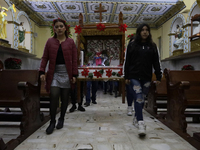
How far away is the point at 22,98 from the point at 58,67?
0.75 metres

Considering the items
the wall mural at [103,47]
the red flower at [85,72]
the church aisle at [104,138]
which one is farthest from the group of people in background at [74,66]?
the wall mural at [103,47]

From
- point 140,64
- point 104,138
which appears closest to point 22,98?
point 104,138

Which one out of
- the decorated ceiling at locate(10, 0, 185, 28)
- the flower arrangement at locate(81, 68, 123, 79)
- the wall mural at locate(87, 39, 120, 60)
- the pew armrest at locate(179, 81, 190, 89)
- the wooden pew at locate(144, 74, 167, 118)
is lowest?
the wooden pew at locate(144, 74, 167, 118)

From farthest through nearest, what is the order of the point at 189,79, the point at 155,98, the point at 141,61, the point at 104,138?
the point at 155,98 → the point at 189,79 → the point at 141,61 → the point at 104,138

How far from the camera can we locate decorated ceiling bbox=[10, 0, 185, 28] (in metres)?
10.1

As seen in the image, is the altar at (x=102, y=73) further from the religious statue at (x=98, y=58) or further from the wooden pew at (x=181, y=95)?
the wooden pew at (x=181, y=95)

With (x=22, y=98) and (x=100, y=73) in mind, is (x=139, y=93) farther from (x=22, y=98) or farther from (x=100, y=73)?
(x=22, y=98)

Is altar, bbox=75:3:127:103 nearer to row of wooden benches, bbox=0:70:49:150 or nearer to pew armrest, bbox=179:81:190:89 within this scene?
row of wooden benches, bbox=0:70:49:150

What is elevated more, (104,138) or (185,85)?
(185,85)

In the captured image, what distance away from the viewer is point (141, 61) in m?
2.82

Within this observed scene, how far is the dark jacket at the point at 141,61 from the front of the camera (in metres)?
2.83

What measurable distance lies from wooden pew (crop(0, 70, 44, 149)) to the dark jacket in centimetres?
159

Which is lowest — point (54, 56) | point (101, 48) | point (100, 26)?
point (54, 56)

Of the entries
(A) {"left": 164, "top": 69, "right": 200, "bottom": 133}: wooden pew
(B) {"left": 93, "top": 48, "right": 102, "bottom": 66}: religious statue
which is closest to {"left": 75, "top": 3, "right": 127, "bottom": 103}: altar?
(B) {"left": 93, "top": 48, "right": 102, "bottom": 66}: religious statue
